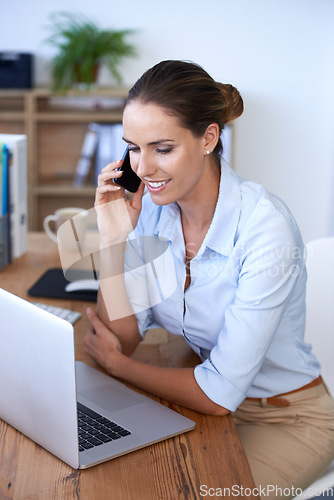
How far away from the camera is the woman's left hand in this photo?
1188 millimetres

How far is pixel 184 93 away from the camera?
112cm

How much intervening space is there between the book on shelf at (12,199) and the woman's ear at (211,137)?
82 cm

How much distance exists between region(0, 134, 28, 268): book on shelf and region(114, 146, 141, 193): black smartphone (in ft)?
2.02

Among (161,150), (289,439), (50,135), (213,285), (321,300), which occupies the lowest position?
(50,135)

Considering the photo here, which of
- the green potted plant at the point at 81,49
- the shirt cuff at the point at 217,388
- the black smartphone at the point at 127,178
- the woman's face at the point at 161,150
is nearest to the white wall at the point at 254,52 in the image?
the green potted plant at the point at 81,49

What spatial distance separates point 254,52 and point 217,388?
9.46ft

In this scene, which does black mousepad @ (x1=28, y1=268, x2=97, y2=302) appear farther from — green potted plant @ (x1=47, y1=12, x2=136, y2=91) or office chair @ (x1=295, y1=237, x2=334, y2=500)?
green potted plant @ (x1=47, y1=12, x2=136, y2=91)

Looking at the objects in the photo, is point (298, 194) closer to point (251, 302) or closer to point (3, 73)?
point (3, 73)

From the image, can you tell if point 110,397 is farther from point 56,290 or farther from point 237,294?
point 56,290

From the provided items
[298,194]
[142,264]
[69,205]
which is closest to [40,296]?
[142,264]

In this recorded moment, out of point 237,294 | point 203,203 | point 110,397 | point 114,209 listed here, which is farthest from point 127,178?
point 110,397

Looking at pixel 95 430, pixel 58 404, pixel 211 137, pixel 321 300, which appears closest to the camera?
pixel 58 404

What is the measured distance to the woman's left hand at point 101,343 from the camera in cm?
119

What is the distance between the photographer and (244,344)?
3.55ft
